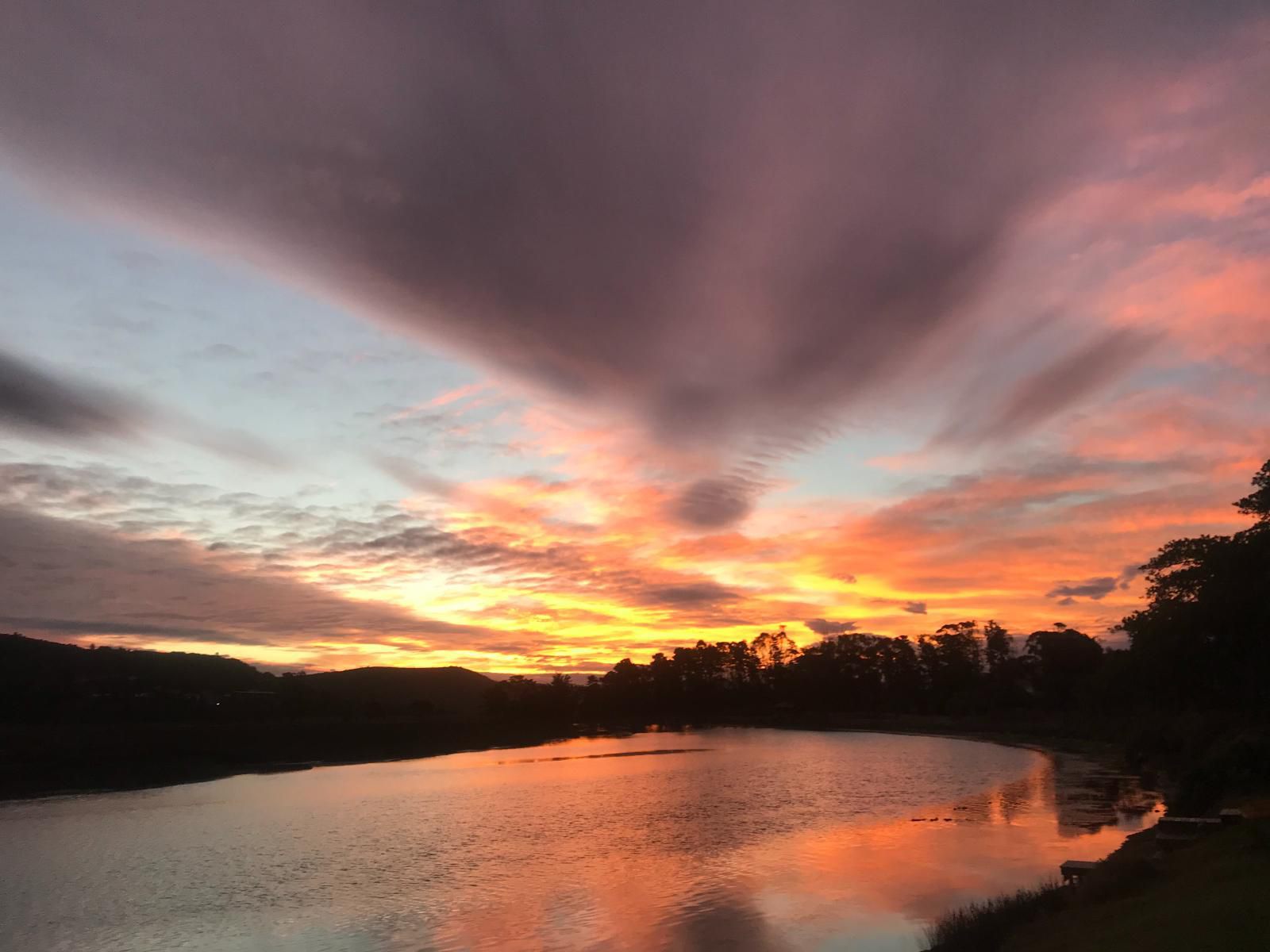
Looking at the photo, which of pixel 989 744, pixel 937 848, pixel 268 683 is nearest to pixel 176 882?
pixel 937 848

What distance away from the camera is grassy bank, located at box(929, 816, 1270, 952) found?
1166 centimetres

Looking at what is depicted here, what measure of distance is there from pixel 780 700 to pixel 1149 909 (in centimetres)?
15550

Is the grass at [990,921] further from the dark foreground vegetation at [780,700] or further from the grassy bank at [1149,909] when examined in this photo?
the dark foreground vegetation at [780,700]

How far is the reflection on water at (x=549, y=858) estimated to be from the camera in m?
21.5

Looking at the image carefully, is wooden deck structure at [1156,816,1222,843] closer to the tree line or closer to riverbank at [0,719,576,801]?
the tree line

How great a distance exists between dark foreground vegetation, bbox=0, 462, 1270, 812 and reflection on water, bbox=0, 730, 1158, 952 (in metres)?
7.82

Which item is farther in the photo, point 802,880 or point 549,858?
point 549,858

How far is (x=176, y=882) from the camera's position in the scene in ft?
93.6

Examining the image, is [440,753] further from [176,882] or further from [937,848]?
[937,848]

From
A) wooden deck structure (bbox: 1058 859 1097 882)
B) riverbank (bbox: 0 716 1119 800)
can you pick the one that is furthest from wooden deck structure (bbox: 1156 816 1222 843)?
riverbank (bbox: 0 716 1119 800)

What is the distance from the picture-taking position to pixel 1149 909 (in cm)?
1408

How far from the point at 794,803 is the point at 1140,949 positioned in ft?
107

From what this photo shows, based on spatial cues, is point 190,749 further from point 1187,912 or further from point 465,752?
point 1187,912

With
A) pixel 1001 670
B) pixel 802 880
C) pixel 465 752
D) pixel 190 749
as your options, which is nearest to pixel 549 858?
pixel 802 880
